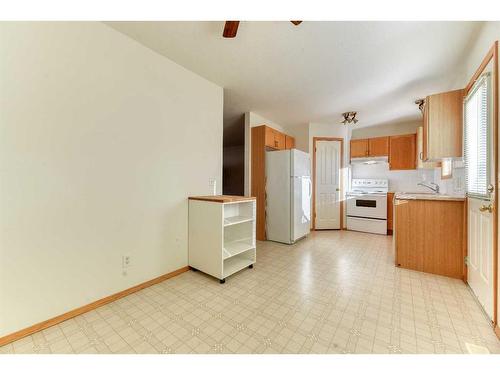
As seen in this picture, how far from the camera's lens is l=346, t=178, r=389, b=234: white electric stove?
4.15m

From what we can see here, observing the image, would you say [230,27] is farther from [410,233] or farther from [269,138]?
[410,233]

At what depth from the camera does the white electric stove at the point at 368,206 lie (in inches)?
163

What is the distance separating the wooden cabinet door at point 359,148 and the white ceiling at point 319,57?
1318 mm

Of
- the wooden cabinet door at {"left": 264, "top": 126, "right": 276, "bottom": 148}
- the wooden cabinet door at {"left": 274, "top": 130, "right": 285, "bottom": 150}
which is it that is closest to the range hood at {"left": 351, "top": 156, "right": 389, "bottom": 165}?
the wooden cabinet door at {"left": 274, "top": 130, "right": 285, "bottom": 150}

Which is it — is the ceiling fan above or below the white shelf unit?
above

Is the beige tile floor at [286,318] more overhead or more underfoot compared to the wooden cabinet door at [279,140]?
more underfoot

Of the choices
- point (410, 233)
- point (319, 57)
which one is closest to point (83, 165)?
point (319, 57)

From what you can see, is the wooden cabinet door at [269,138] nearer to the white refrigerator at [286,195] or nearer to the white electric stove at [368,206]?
the white refrigerator at [286,195]

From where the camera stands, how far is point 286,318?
1.54 meters

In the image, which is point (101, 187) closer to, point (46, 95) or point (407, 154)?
point (46, 95)

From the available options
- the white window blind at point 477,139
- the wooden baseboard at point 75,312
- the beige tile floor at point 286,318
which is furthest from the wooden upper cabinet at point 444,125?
the wooden baseboard at point 75,312

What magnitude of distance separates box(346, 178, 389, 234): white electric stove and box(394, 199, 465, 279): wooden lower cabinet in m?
1.79

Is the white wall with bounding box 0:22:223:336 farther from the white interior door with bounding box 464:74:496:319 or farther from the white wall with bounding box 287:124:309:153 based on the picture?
the white wall with bounding box 287:124:309:153

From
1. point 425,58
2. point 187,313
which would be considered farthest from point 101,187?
point 425,58
